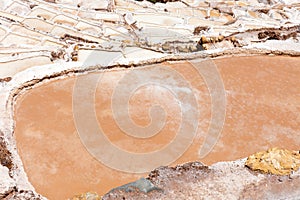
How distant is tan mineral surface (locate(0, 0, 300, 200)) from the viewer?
33.0ft

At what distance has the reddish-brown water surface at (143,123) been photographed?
34.9 feet

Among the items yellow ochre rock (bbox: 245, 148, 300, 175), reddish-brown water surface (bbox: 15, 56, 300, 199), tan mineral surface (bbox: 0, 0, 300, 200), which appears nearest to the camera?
tan mineral surface (bbox: 0, 0, 300, 200)

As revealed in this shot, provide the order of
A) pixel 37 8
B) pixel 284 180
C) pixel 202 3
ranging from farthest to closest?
pixel 202 3 → pixel 37 8 → pixel 284 180

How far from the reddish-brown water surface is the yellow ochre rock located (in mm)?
1253

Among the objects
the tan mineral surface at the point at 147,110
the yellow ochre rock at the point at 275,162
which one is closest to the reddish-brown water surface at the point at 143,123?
the tan mineral surface at the point at 147,110

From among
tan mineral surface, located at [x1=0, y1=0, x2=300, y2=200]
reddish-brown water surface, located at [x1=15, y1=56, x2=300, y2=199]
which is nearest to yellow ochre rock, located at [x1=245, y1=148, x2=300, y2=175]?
tan mineral surface, located at [x1=0, y1=0, x2=300, y2=200]

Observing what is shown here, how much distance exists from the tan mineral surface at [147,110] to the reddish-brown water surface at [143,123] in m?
0.03

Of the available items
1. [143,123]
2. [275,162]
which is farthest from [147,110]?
[275,162]

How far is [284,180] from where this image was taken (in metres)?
10.0

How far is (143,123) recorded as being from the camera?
12.3 m

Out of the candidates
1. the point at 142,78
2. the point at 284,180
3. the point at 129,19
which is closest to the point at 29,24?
the point at 129,19

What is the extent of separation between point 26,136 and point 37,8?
10.4m

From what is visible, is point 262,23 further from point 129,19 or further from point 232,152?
point 232,152

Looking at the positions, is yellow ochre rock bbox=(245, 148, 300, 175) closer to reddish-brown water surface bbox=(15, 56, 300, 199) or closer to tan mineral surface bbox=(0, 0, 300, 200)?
tan mineral surface bbox=(0, 0, 300, 200)
